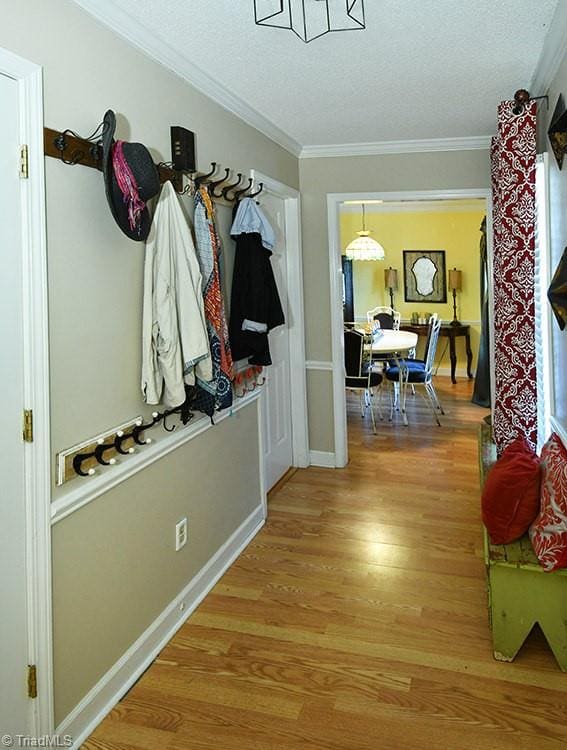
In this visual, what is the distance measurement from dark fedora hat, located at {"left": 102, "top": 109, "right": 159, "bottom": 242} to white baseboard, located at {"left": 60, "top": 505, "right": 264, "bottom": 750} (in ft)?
4.89

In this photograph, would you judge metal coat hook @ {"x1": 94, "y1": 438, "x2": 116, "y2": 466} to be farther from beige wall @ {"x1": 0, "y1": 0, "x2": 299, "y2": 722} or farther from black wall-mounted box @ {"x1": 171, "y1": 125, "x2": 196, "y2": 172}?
black wall-mounted box @ {"x1": 171, "y1": 125, "x2": 196, "y2": 172}

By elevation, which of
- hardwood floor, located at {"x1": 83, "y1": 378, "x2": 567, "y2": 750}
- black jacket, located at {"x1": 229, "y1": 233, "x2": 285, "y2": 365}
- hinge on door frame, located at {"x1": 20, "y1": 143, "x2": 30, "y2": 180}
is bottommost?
hardwood floor, located at {"x1": 83, "y1": 378, "x2": 567, "y2": 750}

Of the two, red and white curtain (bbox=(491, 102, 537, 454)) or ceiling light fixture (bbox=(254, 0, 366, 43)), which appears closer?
ceiling light fixture (bbox=(254, 0, 366, 43))

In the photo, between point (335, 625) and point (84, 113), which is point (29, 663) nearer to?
point (335, 625)

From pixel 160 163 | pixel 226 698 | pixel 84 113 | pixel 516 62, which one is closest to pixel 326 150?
pixel 516 62

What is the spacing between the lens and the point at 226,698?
82.5 inches

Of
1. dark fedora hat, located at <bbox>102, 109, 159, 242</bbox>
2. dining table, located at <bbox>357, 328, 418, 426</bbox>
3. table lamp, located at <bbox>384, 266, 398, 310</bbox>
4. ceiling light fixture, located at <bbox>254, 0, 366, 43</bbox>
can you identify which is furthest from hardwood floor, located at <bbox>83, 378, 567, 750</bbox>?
table lamp, located at <bbox>384, 266, 398, 310</bbox>

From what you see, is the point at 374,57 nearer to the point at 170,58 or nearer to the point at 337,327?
the point at 170,58

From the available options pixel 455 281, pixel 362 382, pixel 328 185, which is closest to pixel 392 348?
pixel 362 382

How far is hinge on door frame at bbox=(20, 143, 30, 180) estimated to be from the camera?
1.64m

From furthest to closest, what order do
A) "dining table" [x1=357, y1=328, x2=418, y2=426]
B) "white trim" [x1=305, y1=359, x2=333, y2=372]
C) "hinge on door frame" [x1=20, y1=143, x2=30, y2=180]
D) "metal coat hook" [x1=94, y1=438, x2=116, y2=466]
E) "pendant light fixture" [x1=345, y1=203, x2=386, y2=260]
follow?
"pendant light fixture" [x1=345, y1=203, x2=386, y2=260] → "dining table" [x1=357, y1=328, x2=418, y2=426] → "white trim" [x1=305, y1=359, x2=333, y2=372] → "metal coat hook" [x1=94, y1=438, x2=116, y2=466] → "hinge on door frame" [x1=20, y1=143, x2=30, y2=180]

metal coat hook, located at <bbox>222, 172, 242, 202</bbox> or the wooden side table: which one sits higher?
metal coat hook, located at <bbox>222, 172, 242, 202</bbox>

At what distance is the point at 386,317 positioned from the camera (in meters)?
8.09

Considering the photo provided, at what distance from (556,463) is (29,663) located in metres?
1.89
